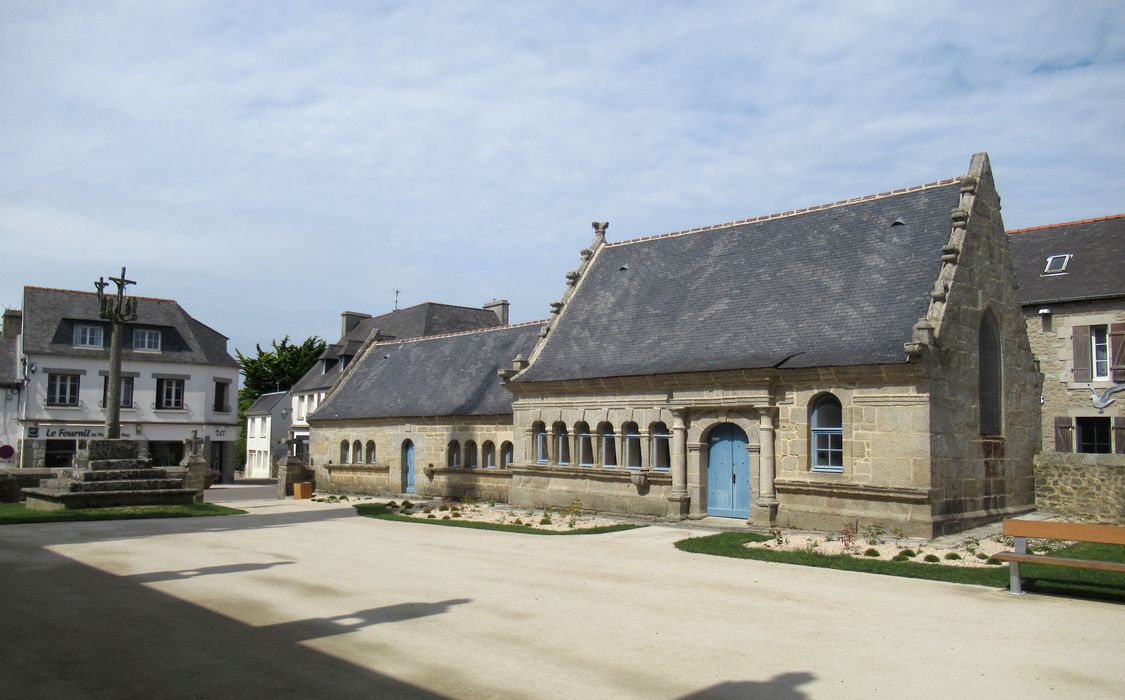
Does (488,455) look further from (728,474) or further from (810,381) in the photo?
(810,381)

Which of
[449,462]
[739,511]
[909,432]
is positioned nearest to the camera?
[909,432]

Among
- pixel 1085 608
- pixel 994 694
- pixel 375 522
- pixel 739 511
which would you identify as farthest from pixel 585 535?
pixel 994 694

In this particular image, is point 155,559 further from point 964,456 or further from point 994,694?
point 964,456

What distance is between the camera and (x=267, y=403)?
56.7 metres

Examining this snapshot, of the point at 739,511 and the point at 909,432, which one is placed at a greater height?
the point at 909,432

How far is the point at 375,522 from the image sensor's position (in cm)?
2020

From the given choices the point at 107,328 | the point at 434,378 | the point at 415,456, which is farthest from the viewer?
the point at 107,328

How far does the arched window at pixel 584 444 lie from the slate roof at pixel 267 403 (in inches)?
1432

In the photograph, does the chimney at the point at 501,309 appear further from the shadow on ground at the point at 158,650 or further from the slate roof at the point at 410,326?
the shadow on ground at the point at 158,650

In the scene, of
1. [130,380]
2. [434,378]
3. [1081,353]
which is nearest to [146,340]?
[130,380]

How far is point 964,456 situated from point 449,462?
15663 mm

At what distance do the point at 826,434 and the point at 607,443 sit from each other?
6036mm

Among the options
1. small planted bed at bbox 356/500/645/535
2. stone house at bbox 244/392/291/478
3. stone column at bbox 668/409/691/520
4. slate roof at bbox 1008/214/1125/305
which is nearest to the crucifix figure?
small planted bed at bbox 356/500/645/535

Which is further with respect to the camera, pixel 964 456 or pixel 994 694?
pixel 964 456
